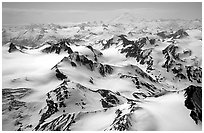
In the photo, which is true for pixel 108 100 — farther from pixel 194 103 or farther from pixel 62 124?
pixel 194 103

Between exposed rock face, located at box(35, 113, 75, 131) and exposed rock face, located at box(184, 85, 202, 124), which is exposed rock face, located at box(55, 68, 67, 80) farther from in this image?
exposed rock face, located at box(184, 85, 202, 124)

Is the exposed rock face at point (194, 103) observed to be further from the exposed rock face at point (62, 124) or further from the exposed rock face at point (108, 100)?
the exposed rock face at point (108, 100)

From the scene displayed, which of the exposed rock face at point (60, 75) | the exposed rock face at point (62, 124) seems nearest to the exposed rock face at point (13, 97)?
the exposed rock face at point (60, 75)

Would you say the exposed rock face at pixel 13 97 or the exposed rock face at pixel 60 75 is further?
the exposed rock face at pixel 60 75

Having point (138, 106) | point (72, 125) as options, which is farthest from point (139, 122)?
point (72, 125)

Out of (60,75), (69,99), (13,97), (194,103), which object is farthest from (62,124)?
(60,75)

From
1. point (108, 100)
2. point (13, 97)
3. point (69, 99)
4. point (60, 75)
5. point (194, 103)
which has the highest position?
point (194, 103)

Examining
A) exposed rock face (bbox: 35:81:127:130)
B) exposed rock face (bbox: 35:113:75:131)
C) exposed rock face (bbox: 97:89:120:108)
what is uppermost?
exposed rock face (bbox: 35:113:75:131)

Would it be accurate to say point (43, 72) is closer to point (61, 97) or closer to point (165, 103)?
point (61, 97)

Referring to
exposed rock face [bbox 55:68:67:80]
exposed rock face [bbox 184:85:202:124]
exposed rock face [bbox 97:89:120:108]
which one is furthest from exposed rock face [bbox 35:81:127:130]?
exposed rock face [bbox 184:85:202:124]
